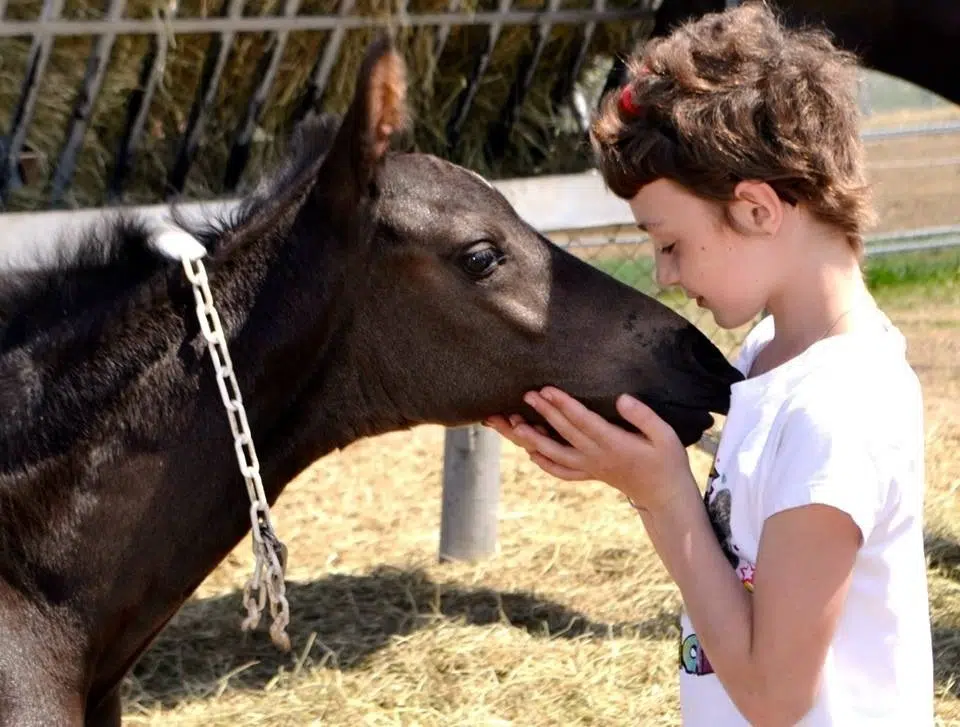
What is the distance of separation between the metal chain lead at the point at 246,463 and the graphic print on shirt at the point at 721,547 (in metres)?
0.69

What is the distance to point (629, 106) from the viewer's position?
A: 232cm

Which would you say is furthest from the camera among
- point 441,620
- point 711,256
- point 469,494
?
point 469,494

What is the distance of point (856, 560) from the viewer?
211 centimetres

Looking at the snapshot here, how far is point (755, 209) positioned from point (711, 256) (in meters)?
0.10

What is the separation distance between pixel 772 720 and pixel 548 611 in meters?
2.81

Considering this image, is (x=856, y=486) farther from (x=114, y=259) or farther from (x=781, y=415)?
(x=114, y=259)

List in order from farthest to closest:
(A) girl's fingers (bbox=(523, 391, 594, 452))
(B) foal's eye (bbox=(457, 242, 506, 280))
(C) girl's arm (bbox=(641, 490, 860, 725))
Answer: (B) foal's eye (bbox=(457, 242, 506, 280)) < (A) girl's fingers (bbox=(523, 391, 594, 452)) < (C) girl's arm (bbox=(641, 490, 860, 725))

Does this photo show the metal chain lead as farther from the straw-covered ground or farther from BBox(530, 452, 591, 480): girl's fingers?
the straw-covered ground

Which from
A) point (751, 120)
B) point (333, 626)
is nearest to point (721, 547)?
point (751, 120)

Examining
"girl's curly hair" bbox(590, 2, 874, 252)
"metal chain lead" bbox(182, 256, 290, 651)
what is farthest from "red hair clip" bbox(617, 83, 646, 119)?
"metal chain lead" bbox(182, 256, 290, 651)

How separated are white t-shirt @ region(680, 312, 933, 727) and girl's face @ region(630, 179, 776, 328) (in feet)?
0.41

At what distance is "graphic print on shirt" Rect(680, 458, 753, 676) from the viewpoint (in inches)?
87.2

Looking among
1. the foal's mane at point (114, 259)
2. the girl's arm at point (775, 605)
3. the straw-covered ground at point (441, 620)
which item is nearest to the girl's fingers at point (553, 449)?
the girl's arm at point (775, 605)

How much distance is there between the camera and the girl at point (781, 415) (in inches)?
79.0
